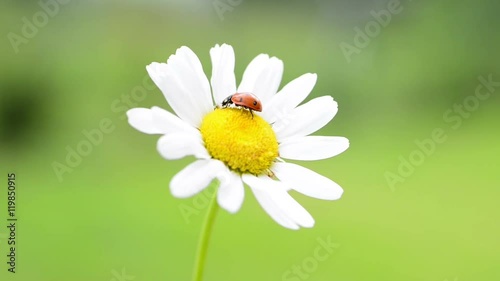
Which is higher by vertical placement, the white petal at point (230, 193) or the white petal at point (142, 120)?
the white petal at point (142, 120)

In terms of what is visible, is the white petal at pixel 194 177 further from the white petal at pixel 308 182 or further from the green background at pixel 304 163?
the green background at pixel 304 163

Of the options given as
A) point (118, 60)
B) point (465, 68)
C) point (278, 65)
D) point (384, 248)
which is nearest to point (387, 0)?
point (465, 68)

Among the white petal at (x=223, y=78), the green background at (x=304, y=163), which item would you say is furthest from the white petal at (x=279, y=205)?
the green background at (x=304, y=163)

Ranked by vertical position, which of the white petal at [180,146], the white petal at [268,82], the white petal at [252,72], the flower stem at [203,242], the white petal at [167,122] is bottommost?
the flower stem at [203,242]

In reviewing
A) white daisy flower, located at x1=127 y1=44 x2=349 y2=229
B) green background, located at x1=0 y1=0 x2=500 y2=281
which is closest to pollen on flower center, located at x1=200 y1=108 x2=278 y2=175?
white daisy flower, located at x1=127 y1=44 x2=349 y2=229

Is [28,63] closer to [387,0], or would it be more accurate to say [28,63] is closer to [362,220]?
[362,220]

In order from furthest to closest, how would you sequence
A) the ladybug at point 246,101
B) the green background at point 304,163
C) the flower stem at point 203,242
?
the green background at point 304,163 < the ladybug at point 246,101 < the flower stem at point 203,242

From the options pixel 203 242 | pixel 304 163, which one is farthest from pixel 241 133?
pixel 304 163
